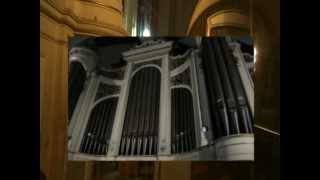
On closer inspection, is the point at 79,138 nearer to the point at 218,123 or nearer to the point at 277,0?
the point at 218,123

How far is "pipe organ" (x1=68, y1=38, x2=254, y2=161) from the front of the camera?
3.75 feet

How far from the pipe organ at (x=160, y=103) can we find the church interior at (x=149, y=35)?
0.09ft

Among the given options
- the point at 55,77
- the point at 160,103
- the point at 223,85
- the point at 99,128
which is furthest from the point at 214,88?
the point at 55,77

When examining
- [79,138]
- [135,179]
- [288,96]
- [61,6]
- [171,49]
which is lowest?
[135,179]

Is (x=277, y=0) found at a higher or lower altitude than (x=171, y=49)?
higher

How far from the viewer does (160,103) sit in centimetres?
116

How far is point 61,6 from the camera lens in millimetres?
1164

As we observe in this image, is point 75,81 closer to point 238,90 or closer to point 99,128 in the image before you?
point 99,128

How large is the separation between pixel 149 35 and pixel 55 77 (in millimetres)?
288

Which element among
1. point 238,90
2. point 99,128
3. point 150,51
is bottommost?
point 99,128

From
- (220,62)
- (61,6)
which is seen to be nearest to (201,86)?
(220,62)

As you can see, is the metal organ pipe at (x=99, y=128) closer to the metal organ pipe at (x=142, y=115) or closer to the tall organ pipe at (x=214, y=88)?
the metal organ pipe at (x=142, y=115)

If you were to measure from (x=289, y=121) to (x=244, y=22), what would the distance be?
303mm

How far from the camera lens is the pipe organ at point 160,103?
114 cm
